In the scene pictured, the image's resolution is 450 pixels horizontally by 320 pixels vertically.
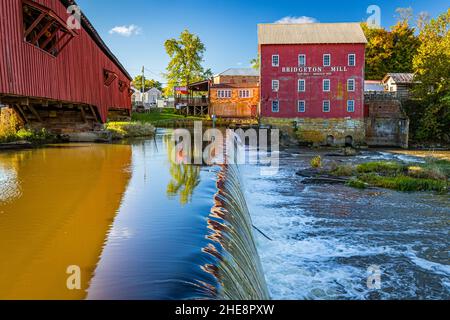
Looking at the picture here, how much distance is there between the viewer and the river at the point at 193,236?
4.08 m

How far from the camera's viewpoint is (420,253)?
8.88 meters

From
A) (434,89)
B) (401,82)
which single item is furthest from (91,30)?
(401,82)

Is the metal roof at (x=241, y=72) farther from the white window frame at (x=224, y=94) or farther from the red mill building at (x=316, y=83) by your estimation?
the red mill building at (x=316, y=83)

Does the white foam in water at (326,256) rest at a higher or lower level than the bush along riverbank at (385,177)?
lower

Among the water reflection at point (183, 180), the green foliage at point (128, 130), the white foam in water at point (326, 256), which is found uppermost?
the green foliage at point (128, 130)

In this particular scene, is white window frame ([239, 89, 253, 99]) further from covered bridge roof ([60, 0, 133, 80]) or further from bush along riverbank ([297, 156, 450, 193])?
bush along riverbank ([297, 156, 450, 193])

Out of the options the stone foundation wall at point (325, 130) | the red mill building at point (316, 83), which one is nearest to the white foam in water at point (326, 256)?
the stone foundation wall at point (325, 130)

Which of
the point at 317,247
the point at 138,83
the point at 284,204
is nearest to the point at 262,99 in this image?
the point at 284,204

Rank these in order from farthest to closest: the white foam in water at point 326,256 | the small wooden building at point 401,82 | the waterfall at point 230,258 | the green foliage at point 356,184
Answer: the small wooden building at point 401,82
the green foliage at point 356,184
the white foam in water at point 326,256
the waterfall at point 230,258

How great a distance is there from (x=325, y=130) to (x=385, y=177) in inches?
887

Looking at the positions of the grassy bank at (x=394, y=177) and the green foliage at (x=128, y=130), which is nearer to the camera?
the grassy bank at (x=394, y=177)

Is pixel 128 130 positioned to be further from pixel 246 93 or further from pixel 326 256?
pixel 246 93

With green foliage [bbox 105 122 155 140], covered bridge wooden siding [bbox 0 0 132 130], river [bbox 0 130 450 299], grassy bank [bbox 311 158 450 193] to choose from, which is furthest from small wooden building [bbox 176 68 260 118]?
river [bbox 0 130 450 299]
